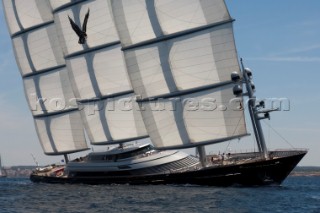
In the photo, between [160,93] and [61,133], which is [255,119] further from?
[61,133]

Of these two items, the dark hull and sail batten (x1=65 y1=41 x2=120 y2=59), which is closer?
the dark hull

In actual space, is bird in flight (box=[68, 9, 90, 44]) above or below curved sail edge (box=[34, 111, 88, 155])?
above

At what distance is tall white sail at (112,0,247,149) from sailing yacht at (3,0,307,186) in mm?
94

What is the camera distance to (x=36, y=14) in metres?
70.1

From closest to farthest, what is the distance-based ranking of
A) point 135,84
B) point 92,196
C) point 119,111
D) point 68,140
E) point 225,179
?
point 92,196
point 225,179
point 135,84
point 119,111
point 68,140

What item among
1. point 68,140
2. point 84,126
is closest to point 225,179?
point 84,126

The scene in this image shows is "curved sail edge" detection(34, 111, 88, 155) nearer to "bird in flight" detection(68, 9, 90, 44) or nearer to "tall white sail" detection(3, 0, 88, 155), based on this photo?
"tall white sail" detection(3, 0, 88, 155)

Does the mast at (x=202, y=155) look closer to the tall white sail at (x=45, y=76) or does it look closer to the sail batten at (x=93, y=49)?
the sail batten at (x=93, y=49)

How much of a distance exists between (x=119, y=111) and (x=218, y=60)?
13.7 meters

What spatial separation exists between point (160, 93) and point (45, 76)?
2134 cm

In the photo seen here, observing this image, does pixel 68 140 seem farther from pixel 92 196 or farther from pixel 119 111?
pixel 92 196

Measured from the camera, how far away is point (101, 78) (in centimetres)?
6012

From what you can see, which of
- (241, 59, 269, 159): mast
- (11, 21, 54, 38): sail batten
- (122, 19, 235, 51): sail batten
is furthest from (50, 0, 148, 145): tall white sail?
(241, 59, 269, 159): mast

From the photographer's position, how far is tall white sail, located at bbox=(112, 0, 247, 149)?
5103 cm
